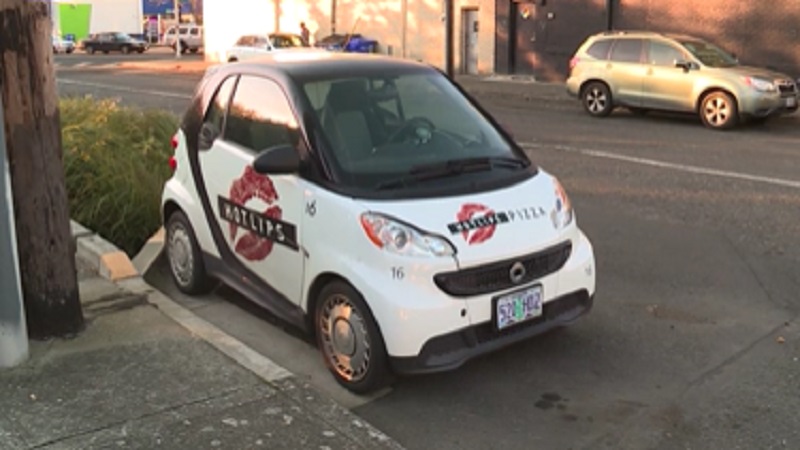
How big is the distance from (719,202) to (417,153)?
4.87 metres

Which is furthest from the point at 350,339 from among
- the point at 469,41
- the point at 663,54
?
the point at 469,41

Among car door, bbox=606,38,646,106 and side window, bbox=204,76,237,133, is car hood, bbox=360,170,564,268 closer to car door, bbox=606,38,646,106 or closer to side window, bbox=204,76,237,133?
side window, bbox=204,76,237,133

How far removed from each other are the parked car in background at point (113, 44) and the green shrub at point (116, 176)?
157 feet

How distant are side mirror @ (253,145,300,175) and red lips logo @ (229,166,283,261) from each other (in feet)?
0.95

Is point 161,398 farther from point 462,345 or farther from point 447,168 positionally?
point 447,168

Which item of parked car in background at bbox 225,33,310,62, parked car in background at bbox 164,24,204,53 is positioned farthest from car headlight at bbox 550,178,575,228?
parked car in background at bbox 164,24,204,53

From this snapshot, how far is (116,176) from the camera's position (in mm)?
7668

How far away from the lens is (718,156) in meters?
11.3

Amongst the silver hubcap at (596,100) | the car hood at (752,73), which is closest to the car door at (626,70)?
the silver hubcap at (596,100)

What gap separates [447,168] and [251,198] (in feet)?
4.12

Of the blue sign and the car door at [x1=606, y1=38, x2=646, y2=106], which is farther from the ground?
the blue sign

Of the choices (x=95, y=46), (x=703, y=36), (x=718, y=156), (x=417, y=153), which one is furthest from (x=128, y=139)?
(x=95, y=46)

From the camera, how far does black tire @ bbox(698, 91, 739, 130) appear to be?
1416 centimetres

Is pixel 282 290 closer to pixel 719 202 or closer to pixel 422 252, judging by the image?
pixel 422 252
